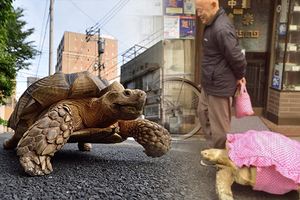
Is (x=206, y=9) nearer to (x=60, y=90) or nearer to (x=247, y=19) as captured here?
(x=247, y=19)

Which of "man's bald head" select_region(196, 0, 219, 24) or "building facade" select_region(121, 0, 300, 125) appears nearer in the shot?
"man's bald head" select_region(196, 0, 219, 24)

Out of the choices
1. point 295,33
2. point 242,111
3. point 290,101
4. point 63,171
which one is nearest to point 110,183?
point 63,171

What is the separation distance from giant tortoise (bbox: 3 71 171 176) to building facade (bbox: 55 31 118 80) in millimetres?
94

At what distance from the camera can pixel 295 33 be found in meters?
1.54

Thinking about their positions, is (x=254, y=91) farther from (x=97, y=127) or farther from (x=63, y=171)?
(x=63, y=171)

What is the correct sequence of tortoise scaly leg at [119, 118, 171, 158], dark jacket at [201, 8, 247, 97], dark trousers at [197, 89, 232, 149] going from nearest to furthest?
dark jacket at [201, 8, 247, 97]
dark trousers at [197, 89, 232, 149]
tortoise scaly leg at [119, 118, 171, 158]

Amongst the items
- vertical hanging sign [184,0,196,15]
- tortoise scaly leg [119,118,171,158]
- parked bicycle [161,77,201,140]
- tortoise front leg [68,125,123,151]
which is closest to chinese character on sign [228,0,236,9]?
vertical hanging sign [184,0,196,15]

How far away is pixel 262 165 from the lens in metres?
0.94

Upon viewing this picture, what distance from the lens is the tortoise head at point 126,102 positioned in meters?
1.31

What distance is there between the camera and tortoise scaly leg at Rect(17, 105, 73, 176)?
4.04 ft

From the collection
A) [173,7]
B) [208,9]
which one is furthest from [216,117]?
[173,7]

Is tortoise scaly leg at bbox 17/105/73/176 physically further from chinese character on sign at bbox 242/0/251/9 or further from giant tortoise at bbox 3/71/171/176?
chinese character on sign at bbox 242/0/251/9

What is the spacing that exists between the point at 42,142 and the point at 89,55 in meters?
0.70

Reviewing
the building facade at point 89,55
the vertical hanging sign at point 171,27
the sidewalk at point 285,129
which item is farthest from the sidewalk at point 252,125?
the building facade at point 89,55
